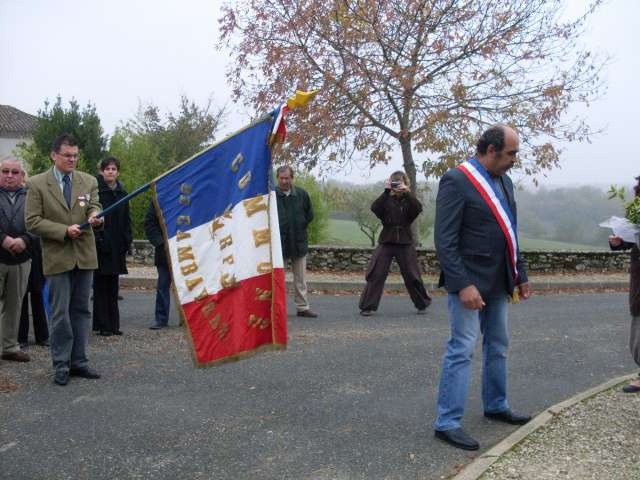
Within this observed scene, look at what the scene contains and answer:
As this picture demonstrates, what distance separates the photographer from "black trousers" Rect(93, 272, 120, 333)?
25.7 feet

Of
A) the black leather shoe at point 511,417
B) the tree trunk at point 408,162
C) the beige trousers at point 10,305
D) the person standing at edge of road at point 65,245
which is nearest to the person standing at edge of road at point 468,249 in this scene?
the black leather shoe at point 511,417

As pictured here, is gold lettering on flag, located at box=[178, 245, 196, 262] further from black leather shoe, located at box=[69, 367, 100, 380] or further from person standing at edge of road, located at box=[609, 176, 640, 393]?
person standing at edge of road, located at box=[609, 176, 640, 393]

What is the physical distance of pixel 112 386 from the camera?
5727 millimetres

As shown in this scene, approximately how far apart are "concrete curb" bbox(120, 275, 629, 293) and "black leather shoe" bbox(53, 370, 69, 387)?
256 inches

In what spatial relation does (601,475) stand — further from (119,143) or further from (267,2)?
(119,143)

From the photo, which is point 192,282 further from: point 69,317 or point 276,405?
point 69,317

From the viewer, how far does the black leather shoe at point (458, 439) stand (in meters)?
4.31

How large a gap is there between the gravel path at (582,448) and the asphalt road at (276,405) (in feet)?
0.96

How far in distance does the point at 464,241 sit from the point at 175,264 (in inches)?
74.2

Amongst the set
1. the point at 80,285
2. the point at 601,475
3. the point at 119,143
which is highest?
the point at 119,143

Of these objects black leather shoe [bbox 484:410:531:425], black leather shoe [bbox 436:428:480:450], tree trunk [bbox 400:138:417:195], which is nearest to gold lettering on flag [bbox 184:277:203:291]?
black leather shoe [bbox 436:428:480:450]

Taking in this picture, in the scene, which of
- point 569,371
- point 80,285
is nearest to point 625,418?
point 569,371

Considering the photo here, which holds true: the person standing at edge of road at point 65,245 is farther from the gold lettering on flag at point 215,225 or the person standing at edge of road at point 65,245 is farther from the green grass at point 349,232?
the green grass at point 349,232

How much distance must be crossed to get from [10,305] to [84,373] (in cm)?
123
